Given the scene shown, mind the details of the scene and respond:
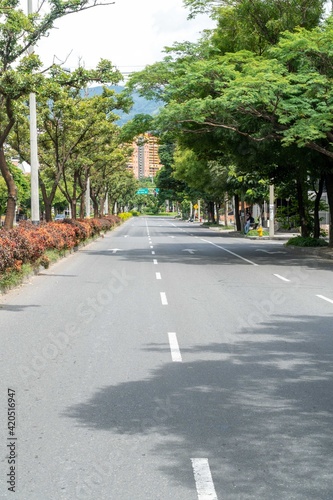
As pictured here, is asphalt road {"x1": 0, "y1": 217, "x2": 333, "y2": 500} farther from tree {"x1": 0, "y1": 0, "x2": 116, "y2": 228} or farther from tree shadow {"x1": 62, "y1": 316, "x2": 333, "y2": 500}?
tree {"x1": 0, "y1": 0, "x2": 116, "y2": 228}

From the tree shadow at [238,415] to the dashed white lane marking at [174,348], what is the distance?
14cm

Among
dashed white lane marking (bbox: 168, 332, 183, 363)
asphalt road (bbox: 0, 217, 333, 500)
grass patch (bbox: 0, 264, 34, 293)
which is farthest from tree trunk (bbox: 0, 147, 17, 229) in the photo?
dashed white lane marking (bbox: 168, 332, 183, 363)

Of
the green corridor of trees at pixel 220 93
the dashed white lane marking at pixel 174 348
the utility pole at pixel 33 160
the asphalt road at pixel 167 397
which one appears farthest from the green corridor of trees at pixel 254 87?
the dashed white lane marking at pixel 174 348

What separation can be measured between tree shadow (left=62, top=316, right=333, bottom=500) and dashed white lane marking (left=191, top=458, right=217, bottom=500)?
0.05 metres

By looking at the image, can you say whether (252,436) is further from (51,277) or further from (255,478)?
(51,277)

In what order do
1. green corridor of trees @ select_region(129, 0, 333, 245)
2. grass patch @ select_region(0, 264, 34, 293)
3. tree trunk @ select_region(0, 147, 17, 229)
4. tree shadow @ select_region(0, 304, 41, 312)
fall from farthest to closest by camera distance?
green corridor of trees @ select_region(129, 0, 333, 245)
tree trunk @ select_region(0, 147, 17, 229)
grass patch @ select_region(0, 264, 34, 293)
tree shadow @ select_region(0, 304, 41, 312)

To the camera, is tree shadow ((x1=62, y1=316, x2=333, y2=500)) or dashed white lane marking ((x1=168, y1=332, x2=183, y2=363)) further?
dashed white lane marking ((x1=168, y1=332, x2=183, y2=363))

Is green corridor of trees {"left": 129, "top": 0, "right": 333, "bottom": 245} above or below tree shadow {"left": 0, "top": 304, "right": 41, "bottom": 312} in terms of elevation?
above

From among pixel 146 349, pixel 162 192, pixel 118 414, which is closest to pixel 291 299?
pixel 146 349

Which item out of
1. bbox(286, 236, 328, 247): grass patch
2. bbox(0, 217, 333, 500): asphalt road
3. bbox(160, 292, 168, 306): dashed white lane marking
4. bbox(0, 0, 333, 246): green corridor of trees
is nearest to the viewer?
bbox(0, 217, 333, 500): asphalt road

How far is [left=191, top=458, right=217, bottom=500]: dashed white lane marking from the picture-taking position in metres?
4.33

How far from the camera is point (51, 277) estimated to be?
1923 centimetres

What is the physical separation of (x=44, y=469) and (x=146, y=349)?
4.34m

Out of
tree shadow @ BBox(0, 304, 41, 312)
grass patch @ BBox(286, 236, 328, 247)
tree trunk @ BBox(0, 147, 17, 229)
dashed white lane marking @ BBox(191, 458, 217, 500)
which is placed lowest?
grass patch @ BBox(286, 236, 328, 247)
